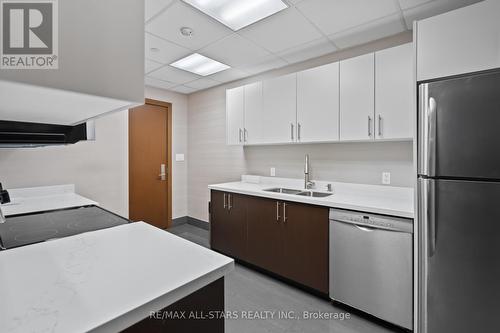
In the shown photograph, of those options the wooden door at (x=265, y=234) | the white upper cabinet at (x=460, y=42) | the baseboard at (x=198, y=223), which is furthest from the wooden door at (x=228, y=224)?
the white upper cabinet at (x=460, y=42)

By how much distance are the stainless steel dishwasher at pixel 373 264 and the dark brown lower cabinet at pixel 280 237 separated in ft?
0.38

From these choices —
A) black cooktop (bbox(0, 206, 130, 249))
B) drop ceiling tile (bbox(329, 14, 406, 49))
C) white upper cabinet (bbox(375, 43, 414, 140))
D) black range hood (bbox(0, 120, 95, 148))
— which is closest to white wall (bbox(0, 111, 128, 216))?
black cooktop (bbox(0, 206, 130, 249))

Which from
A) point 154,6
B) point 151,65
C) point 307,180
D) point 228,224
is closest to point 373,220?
point 307,180

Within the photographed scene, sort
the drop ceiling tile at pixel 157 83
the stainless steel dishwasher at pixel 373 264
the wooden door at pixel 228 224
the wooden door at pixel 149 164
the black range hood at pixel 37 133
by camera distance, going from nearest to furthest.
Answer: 1. the black range hood at pixel 37 133
2. the stainless steel dishwasher at pixel 373 264
3. the wooden door at pixel 228 224
4. the drop ceiling tile at pixel 157 83
5. the wooden door at pixel 149 164

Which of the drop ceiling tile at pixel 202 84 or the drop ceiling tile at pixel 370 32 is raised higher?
the drop ceiling tile at pixel 202 84

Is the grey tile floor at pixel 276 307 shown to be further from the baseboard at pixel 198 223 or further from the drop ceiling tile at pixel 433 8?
the drop ceiling tile at pixel 433 8

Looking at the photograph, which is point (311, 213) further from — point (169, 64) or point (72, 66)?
point (169, 64)

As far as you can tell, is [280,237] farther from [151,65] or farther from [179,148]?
[179,148]

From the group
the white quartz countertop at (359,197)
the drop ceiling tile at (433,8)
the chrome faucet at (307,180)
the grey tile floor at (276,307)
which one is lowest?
the grey tile floor at (276,307)

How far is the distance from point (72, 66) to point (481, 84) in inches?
74.0

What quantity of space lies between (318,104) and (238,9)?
113 cm

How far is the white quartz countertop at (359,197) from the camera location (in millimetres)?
1843

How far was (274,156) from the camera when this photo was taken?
→ 3.30 meters

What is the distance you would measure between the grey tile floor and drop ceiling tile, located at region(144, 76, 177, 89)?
9.46ft
